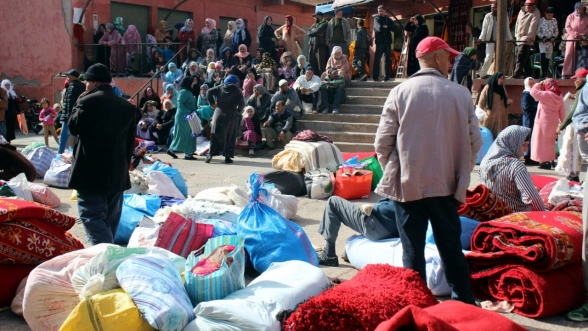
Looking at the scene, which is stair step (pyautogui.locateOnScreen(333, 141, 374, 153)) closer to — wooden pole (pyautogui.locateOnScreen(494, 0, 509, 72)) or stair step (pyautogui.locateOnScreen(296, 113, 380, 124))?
stair step (pyautogui.locateOnScreen(296, 113, 380, 124))

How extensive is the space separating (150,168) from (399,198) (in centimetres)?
515

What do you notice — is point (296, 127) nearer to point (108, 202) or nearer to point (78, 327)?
point (108, 202)

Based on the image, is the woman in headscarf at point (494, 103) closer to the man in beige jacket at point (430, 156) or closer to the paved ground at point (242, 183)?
the paved ground at point (242, 183)

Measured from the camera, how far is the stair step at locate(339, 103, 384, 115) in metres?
15.3

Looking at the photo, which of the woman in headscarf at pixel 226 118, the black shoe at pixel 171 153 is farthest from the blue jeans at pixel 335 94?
the black shoe at pixel 171 153

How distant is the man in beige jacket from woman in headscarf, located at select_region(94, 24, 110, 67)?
56.6 feet

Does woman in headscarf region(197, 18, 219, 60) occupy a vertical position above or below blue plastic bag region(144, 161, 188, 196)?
above

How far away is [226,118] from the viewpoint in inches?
518

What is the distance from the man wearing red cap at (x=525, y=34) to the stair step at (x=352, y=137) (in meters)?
3.83

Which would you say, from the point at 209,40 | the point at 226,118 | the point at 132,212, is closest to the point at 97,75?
the point at 132,212

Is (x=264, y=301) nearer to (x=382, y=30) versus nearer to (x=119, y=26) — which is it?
(x=382, y=30)

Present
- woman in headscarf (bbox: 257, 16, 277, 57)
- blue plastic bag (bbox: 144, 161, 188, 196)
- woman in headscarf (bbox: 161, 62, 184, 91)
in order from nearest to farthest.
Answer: blue plastic bag (bbox: 144, 161, 188, 196) → woman in headscarf (bbox: 161, 62, 184, 91) → woman in headscarf (bbox: 257, 16, 277, 57)

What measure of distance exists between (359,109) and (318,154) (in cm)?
608

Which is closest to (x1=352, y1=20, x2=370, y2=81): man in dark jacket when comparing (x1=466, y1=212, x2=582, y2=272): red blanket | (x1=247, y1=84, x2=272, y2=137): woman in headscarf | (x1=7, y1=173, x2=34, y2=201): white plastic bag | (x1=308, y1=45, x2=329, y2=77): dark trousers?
(x1=308, y1=45, x2=329, y2=77): dark trousers
